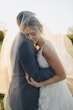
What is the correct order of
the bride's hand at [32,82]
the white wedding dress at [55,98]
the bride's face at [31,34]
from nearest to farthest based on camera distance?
the bride's face at [31,34], the bride's hand at [32,82], the white wedding dress at [55,98]

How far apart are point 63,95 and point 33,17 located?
3.61 ft

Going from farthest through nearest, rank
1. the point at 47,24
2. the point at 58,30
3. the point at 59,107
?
the point at 58,30, the point at 47,24, the point at 59,107

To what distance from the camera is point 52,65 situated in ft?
11.7

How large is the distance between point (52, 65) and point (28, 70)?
0.28m

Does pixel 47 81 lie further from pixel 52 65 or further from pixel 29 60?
pixel 29 60

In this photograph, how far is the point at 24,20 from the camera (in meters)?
3.50

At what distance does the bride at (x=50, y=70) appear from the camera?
11.5ft

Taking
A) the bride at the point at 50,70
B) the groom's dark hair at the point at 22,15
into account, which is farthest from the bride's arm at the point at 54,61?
the groom's dark hair at the point at 22,15

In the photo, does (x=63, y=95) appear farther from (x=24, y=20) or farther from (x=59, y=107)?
(x=24, y=20)

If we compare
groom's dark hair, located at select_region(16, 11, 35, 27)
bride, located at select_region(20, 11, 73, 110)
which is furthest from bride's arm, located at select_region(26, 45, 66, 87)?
groom's dark hair, located at select_region(16, 11, 35, 27)

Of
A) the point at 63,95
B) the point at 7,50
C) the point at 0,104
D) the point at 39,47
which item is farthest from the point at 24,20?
the point at 0,104

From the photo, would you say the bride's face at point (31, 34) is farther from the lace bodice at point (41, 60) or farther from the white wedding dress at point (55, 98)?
the white wedding dress at point (55, 98)

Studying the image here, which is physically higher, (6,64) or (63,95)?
(6,64)

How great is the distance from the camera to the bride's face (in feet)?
11.4
